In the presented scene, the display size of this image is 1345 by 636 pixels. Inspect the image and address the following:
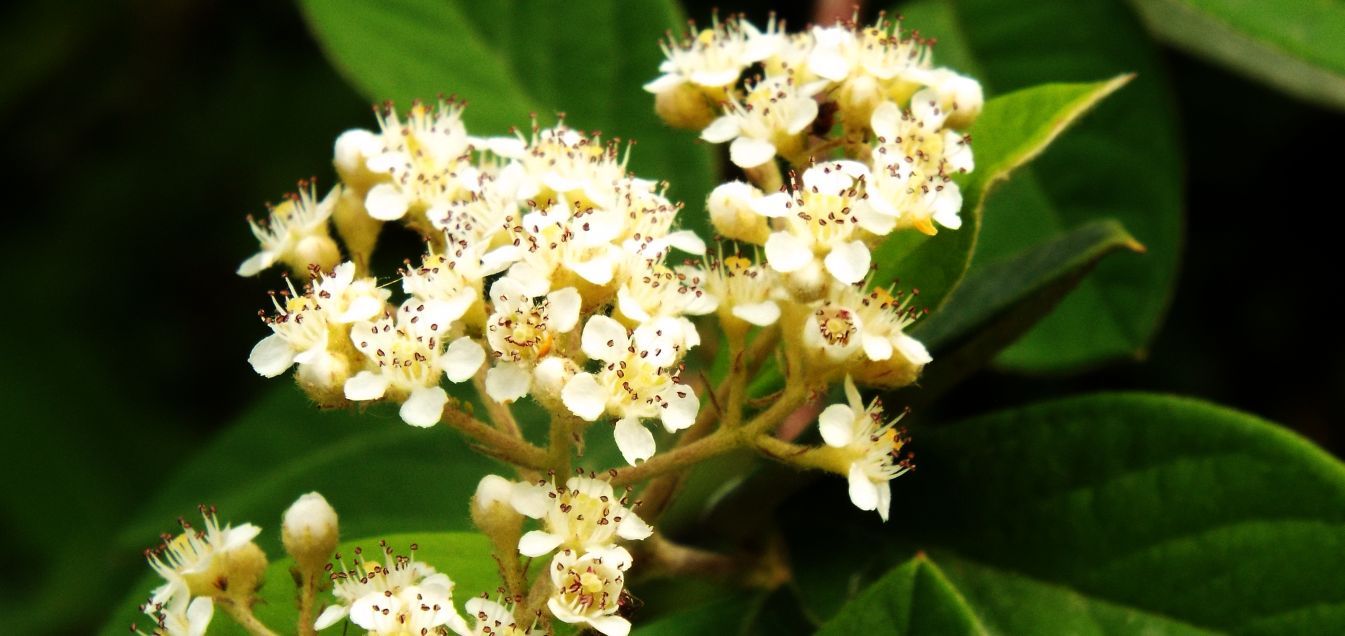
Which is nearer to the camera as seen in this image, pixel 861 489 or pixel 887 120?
pixel 861 489

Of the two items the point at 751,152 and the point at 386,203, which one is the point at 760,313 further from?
the point at 386,203

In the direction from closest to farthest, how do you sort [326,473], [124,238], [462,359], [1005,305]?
[462,359]
[1005,305]
[326,473]
[124,238]

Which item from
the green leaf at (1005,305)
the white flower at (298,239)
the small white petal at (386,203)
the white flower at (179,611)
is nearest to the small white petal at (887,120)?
the green leaf at (1005,305)

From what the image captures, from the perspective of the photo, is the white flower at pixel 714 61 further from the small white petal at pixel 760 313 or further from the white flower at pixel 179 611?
the white flower at pixel 179 611

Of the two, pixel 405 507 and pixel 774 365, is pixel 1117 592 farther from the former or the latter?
pixel 405 507

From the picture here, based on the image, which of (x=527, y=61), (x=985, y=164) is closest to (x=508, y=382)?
(x=985, y=164)
